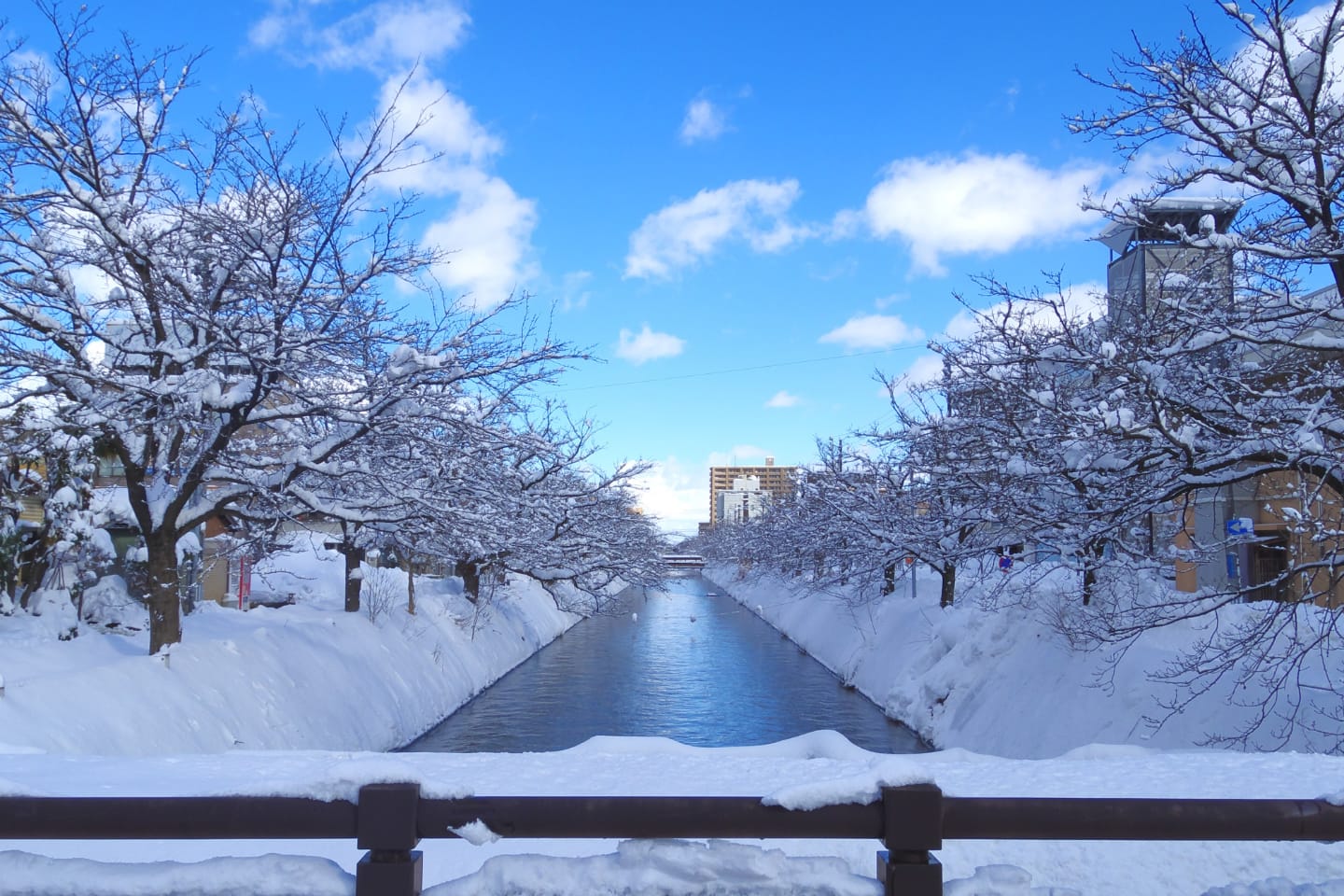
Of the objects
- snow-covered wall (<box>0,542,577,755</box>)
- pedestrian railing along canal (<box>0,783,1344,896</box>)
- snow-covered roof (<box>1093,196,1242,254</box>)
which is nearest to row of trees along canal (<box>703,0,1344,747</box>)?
snow-covered roof (<box>1093,196,1242,254</box>)

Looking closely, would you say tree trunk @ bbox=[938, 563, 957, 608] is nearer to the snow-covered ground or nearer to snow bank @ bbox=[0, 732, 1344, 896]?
the snow-covered ground

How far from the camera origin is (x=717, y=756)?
700 cm

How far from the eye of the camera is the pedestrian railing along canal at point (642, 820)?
3.61 meters

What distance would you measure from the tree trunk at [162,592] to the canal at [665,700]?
20.0 feet

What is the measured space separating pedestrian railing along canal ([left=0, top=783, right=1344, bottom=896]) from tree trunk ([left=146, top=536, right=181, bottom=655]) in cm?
995

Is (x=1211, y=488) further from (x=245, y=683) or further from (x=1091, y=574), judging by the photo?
(x=245, y=683)

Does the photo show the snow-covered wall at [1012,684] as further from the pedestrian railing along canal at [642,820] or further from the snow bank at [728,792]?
the pedestrian railing along canal at [642,820]

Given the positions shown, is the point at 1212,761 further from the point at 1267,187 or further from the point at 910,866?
the point at 1267,187

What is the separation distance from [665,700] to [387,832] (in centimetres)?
2057

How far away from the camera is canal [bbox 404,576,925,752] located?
19.1 meters

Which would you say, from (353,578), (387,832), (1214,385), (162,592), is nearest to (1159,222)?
(1214,385)

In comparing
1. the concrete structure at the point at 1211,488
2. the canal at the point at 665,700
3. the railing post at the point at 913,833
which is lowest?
the canal at the point at 665,700

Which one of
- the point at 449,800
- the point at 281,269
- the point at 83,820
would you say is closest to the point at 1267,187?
the point at 449,800

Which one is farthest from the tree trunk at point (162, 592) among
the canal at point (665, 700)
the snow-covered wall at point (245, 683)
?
the canal at point (665, 700)
